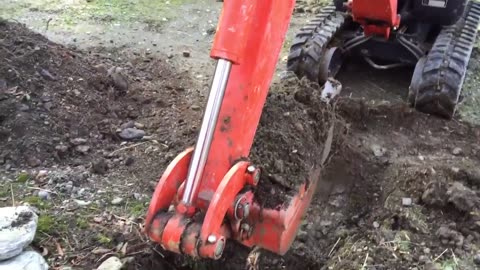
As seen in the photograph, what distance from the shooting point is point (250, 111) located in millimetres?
2861

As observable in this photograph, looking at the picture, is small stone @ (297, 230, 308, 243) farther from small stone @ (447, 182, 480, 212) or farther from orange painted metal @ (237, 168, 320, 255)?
small stone @ (447, 182, 480, 212)

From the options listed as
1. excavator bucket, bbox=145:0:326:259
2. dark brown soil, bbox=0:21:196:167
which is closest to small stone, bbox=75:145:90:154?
dark brown soil, bbox=0:21:196:167

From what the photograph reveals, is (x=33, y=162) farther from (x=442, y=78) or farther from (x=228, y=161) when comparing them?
(x=442, y=78)

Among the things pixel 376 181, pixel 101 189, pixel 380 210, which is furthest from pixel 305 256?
pixel 101 189

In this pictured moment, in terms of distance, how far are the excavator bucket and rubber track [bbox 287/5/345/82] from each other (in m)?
2.35

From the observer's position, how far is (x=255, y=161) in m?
3.22

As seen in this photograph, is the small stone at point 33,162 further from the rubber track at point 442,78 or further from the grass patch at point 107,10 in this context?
the grass patch at point 107,10

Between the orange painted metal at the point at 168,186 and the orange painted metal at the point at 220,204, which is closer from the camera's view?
the orange painted metal at the point at 220,204

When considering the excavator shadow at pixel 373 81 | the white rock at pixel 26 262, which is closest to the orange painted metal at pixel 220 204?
the white rock at pixel 26 262

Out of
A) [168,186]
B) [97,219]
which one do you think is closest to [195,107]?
[97,219]

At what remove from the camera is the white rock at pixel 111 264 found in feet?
10.9

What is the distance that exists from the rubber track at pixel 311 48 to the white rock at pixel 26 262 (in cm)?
270

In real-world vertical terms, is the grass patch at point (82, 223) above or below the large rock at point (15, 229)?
below

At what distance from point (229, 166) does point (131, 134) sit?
2.02 metres
